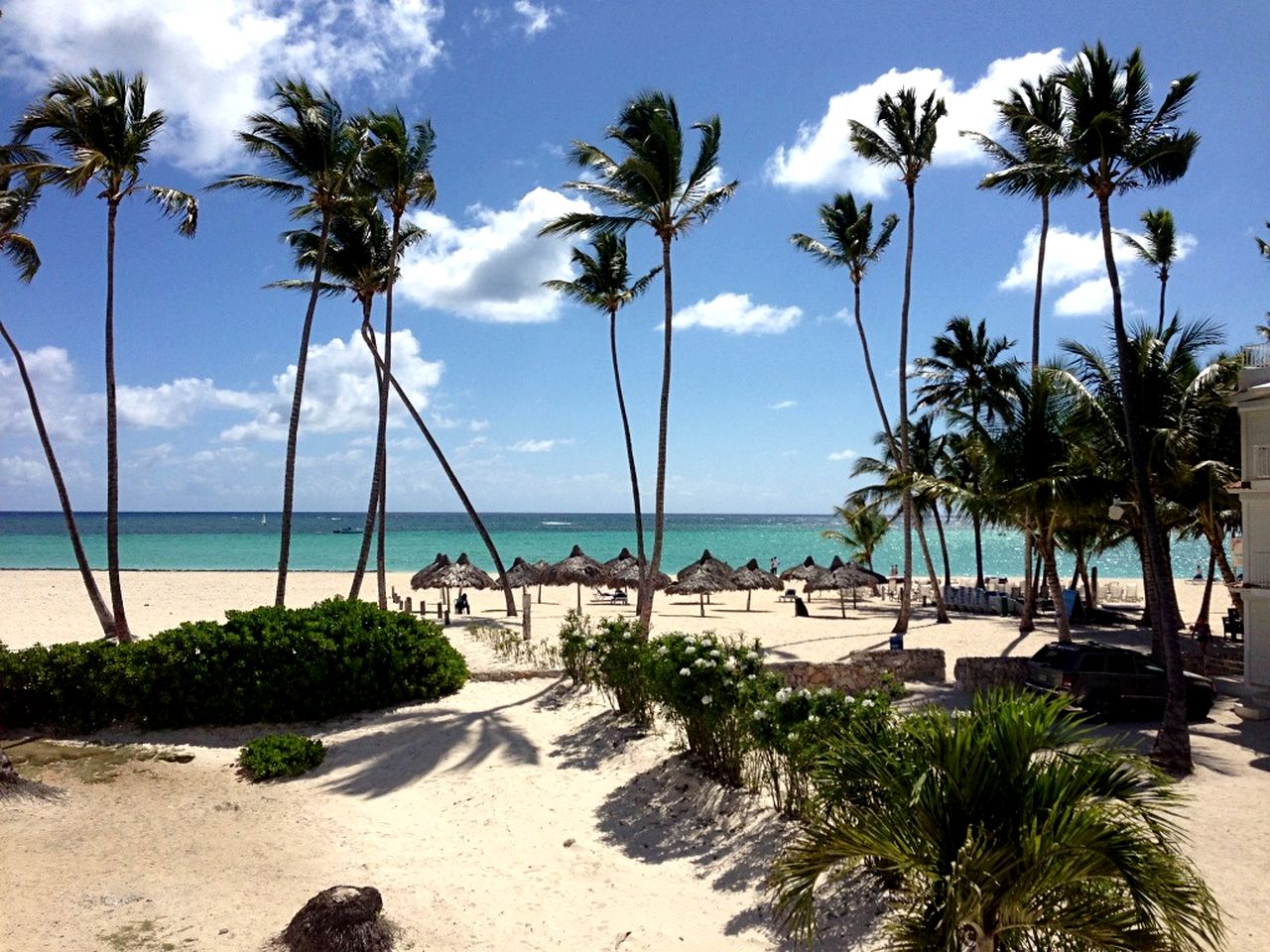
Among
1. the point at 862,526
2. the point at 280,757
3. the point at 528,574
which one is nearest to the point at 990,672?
the point at 280,757

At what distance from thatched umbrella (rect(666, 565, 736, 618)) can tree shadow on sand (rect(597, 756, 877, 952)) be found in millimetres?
17038

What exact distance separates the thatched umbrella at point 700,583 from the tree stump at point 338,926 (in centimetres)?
2071

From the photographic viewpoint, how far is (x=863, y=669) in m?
14.1

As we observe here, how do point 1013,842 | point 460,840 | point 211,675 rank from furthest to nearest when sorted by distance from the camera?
point 211,675
point 460,840
point 1013,842

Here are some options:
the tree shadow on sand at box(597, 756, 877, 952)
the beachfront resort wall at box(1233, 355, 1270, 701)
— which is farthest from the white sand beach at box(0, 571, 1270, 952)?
the beachfront resort wall at box(1233, 355, 1270, 701)

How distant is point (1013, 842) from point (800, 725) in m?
3.03

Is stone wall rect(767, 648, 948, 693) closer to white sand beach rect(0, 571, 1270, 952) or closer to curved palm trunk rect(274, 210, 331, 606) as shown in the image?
white sand beach rect(0, 571, 1270, 952)

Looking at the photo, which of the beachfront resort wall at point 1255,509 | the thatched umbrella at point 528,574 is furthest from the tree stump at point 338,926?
the thatched umbrella at point 528,574

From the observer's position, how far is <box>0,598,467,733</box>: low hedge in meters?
10.6

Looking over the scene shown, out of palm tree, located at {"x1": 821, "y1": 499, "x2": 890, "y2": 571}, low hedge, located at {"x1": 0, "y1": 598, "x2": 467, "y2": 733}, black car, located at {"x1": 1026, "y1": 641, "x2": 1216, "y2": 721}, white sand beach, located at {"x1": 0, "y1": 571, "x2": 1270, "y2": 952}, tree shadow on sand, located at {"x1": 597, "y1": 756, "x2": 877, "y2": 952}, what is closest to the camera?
tree shadow on sand, located at {"x1": 597, "y1": 756, "x2": 877, "y2": 952}

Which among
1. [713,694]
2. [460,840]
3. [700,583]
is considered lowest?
[460,840]

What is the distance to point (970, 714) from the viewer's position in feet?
13.8

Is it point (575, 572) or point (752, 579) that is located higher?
point (575, 572)

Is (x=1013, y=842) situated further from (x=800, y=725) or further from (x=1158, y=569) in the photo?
(x=1158, y=569)
